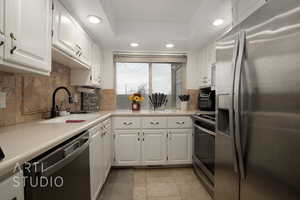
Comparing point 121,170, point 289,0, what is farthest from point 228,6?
point 121,170

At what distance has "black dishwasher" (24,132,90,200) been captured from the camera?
0.70 metres

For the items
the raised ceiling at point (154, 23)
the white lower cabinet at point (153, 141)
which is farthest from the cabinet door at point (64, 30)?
the white lower cabinet at point (153, 141)

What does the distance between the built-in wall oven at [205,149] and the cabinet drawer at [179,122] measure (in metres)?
0.12

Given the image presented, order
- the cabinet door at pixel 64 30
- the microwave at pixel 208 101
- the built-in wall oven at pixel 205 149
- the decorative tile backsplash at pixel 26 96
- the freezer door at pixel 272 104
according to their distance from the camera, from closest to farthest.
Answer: the freezer door at pixel 272 104 < the decorative tile backsplash at pixel 26 96 < the cabinet door at pixel 64 30 < the built-in wall oven at pixel 205 149 < the microwave at pixel 208 101

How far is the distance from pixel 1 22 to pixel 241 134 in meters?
1.54

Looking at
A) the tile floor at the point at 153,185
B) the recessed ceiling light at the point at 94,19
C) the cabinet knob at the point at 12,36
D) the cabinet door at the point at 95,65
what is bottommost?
the tile floor at the point at 153,185

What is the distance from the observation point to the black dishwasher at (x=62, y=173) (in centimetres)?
70

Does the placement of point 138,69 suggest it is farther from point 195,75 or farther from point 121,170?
point 121,170

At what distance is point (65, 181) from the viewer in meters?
0.96

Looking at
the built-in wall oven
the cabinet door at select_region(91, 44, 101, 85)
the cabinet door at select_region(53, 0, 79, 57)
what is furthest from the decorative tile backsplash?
the built-in wall oven

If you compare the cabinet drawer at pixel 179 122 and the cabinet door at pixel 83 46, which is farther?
the cabinet drawer at pixel 179 122

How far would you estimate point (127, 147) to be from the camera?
2496 millimetres

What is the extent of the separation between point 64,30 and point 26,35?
549 millimetres

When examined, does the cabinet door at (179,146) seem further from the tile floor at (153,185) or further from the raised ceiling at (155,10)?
the raised ceiling at (155,10)
